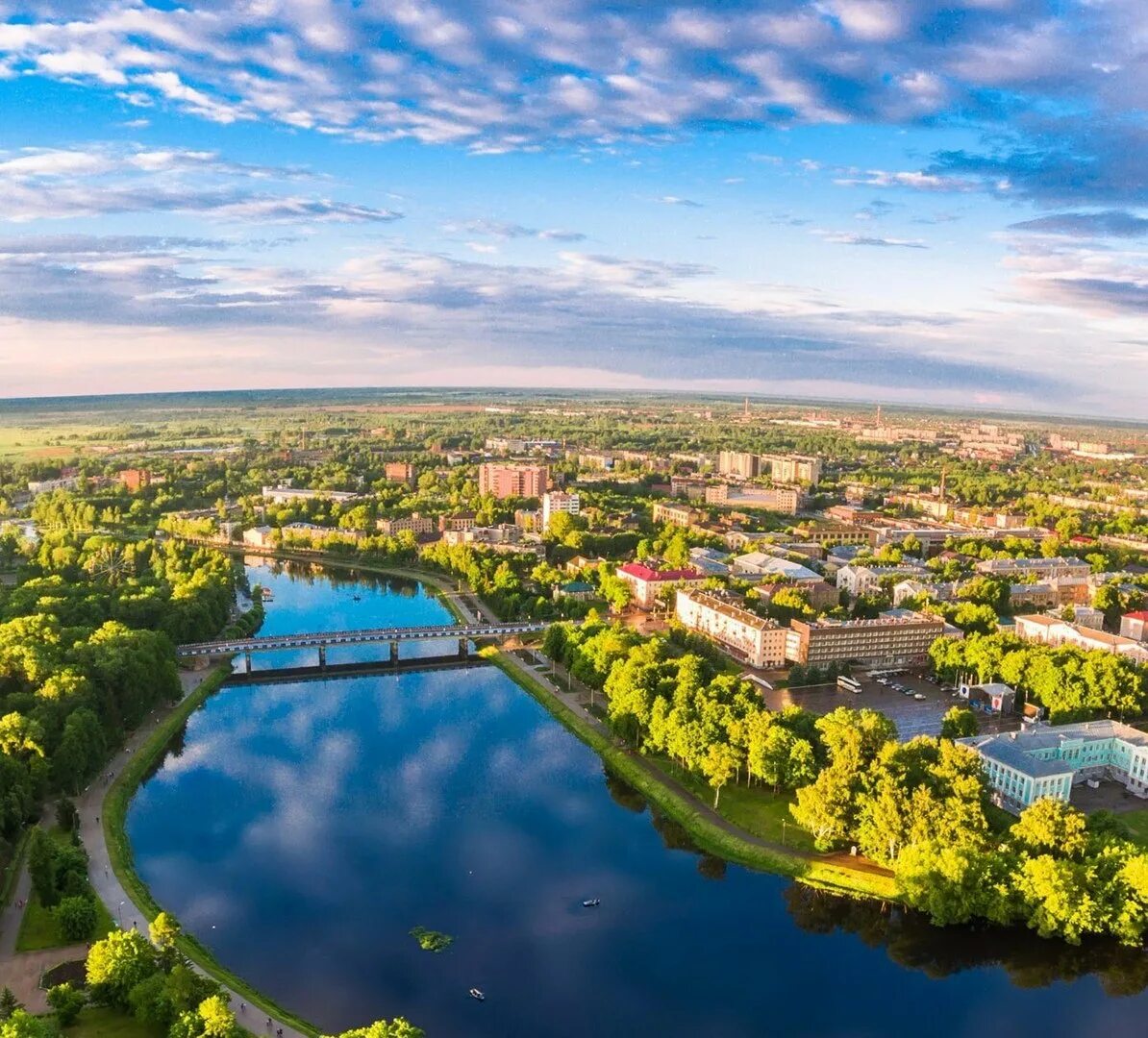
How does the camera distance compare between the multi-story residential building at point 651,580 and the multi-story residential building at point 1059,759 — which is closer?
the multi-story residential building at point 1059,759

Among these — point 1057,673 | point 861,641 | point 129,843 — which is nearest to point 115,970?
point 129,843

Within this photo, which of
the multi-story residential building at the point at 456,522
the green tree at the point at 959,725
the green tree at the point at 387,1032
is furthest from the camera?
the multi-story residential building at the point at 456,522

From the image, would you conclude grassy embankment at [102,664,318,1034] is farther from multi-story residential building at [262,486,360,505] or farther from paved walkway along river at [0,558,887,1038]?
multi-story residential building at [262,486,360,505]

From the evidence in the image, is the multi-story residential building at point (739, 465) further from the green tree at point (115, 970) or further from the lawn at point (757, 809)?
the green tree at point (115, 970)

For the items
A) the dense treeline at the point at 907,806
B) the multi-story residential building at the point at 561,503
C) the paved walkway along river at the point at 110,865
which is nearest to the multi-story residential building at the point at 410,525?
the multi-story residential building at the point at 561,503

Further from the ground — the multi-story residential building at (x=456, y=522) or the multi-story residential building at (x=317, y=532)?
the multi-story residential building at (x=456, y=522)

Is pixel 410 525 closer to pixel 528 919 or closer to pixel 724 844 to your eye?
pixel 724 844

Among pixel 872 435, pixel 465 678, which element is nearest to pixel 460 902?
pixel 465 678

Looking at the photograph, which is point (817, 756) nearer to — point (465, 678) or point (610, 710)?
point (610, 710)
